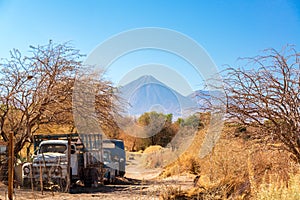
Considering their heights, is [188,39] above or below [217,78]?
above

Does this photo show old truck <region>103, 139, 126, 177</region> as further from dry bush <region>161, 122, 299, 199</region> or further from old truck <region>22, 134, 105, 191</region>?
dry bush <region>161, 122, 299, 199</region>

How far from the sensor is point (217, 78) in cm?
1039

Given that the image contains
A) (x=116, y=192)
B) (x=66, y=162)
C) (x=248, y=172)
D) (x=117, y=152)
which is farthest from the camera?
(x=117, y=152)

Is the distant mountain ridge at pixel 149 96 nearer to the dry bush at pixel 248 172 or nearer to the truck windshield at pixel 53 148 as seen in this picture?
the truck windshield at pixel 53 148

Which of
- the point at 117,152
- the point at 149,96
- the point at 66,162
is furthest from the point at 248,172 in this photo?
the point at 117,152

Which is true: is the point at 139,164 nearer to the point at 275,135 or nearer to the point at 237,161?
the point at 237,161

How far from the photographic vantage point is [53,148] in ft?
56.5

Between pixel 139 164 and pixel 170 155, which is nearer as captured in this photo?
pixel 170 155

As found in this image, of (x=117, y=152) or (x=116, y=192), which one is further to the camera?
(x=117, y=152)

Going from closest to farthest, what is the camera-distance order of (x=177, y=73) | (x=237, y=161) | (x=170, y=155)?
(x=237, y=161) < (x=177, y=73) < (x=170, y=155)

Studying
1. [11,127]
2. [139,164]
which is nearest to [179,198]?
[11,127]

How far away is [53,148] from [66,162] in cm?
171

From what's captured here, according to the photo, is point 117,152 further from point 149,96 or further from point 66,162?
point 66,162

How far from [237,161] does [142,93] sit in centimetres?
816
